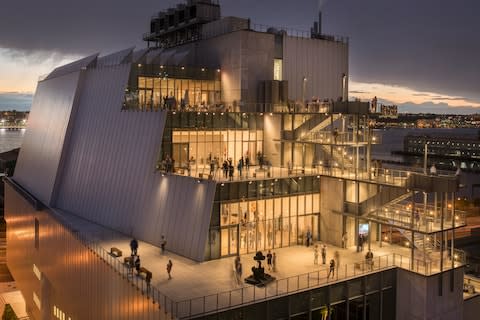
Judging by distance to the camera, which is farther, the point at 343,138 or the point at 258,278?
the point at 343,138

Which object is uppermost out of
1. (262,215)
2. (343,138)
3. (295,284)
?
(343,138)

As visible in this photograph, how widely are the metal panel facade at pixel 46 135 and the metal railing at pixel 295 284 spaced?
3424 centimetres

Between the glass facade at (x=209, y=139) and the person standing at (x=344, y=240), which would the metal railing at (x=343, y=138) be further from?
the person standing at (x=344, y=240)

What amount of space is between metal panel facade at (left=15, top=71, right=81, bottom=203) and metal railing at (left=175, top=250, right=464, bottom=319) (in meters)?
34.2

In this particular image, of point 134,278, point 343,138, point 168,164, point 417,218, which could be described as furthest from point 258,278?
point 343,138

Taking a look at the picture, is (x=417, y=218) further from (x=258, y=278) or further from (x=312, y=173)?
(x=258, y=278)

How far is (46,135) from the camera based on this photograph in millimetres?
62531

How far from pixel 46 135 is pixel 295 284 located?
44.9 metres

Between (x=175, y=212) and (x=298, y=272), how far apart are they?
441 inches

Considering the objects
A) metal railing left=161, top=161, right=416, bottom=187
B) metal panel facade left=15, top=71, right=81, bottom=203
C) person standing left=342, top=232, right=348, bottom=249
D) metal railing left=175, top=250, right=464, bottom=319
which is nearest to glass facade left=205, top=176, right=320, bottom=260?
metal railing left=161, top=161, right=416, bottom=187

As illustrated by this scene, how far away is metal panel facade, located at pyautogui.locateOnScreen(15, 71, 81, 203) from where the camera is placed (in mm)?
56438

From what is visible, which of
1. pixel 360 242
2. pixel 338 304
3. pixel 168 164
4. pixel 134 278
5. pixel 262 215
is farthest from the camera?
pixel 168 164

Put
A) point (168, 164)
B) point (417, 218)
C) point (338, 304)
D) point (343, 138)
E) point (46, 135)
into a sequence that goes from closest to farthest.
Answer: point (338, 304) → point (417, 218) → point (168, 164) → point (343, 138) → point (46, 135)

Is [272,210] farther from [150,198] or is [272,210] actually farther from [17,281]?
[17,281]
